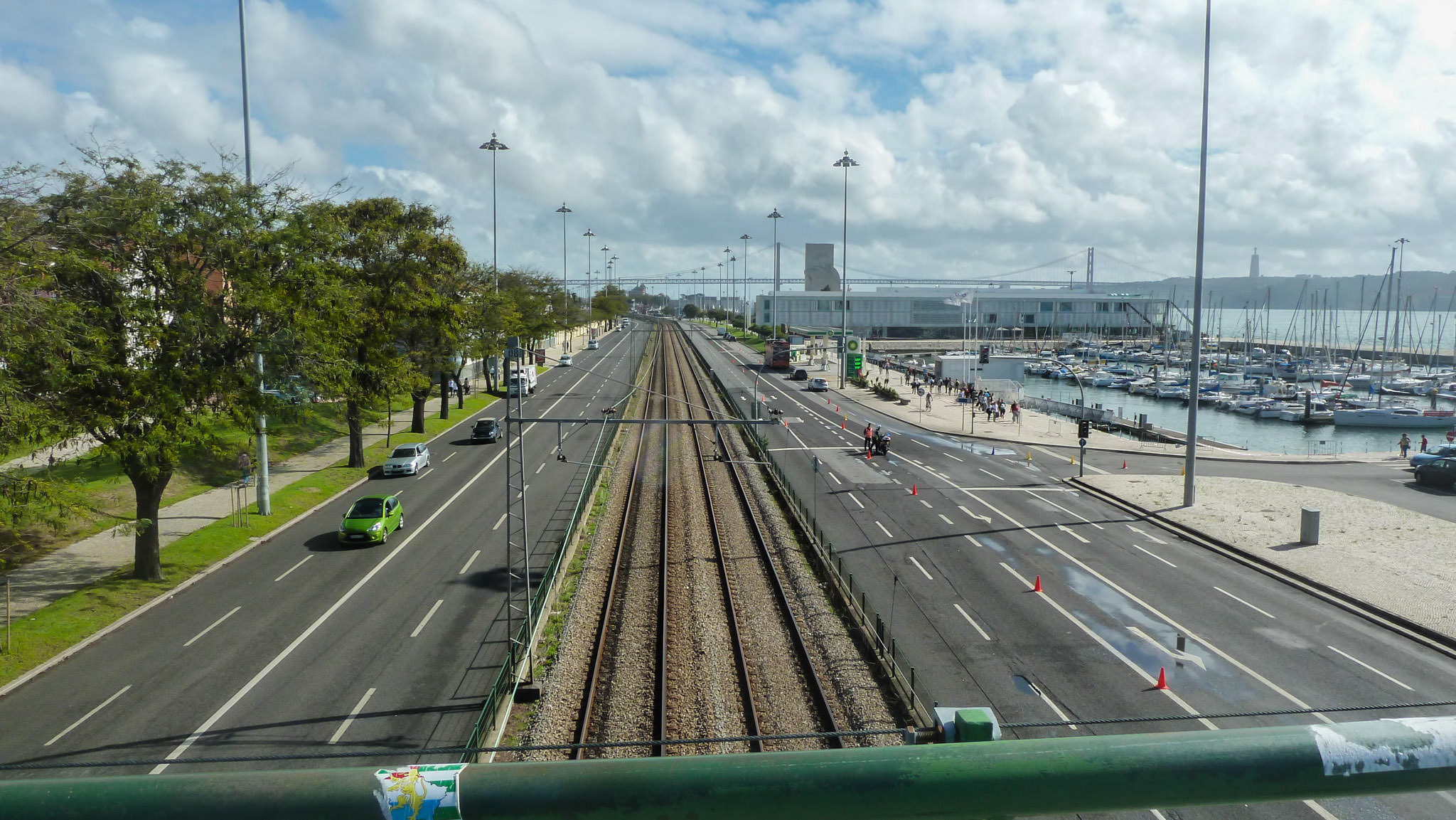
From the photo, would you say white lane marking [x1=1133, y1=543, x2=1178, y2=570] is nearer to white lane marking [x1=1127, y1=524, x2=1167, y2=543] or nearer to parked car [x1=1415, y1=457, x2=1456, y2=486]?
white lane marking [x1=1127, y1=524, x2=1167, y2=543]

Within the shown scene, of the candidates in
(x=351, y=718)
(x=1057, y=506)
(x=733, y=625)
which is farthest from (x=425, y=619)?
(x=1057, y=506)

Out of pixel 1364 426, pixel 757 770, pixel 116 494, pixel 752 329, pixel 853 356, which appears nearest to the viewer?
Answer: pixel 757 770

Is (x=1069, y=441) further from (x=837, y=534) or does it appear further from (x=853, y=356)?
(x=853, y=356)

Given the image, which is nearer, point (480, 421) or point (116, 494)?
point (116, 494)

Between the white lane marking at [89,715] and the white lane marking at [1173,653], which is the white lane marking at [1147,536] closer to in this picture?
the white lane marking at [1173,653]

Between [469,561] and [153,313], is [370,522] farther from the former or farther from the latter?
[153,313]

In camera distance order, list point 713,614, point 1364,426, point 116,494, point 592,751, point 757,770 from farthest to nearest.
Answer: point 1364,426 → point 116,494 → point 713,614 → point 592,751 → point 757,770

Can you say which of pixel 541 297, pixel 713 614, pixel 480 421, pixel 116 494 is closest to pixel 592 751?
pixel 713 614
